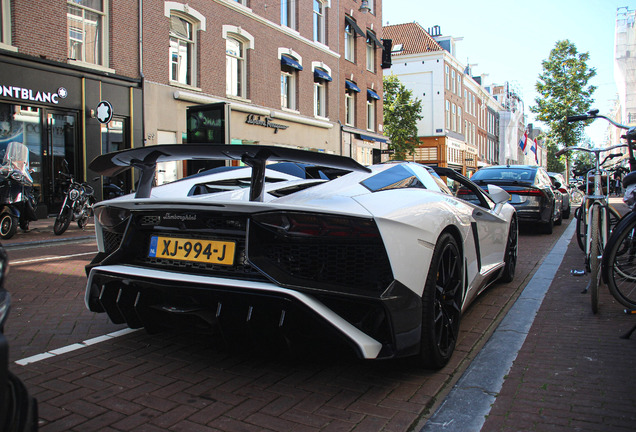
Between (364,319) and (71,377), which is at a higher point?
(364,319)

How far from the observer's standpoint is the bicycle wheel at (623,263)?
3.91m

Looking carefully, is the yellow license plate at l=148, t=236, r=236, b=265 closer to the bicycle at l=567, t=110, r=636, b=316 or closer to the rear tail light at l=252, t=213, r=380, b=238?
the rear tail light at l=252, t=213, r=380, b=238

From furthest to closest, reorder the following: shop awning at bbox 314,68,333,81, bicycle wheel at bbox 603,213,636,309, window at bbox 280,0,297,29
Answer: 1. shop awning at bbox 314,68,333,81
2. window at bbox 280,0,297,29
3. bicycle wheel at bbox 603,213,636,309

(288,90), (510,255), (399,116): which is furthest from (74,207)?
(399,116)

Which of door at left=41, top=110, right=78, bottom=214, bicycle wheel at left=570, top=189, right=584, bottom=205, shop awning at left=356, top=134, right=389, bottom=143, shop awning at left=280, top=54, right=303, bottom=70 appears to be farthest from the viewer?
shop awning at left=356, top=134, right=389, bottom=143

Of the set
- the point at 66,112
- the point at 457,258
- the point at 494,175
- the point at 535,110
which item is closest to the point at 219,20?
the point at 66,112

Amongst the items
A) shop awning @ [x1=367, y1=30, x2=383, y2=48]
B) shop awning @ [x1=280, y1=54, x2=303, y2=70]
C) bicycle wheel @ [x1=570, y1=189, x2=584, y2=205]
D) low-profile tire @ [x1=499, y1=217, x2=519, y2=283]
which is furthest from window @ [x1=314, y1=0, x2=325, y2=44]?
low-profile tire @ [x1=499, y1=217, x2=519, y2=283]

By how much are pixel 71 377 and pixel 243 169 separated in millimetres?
1916

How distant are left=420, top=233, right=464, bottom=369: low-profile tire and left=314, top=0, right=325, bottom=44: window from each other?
2406 cm

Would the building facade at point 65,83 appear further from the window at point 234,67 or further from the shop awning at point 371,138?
the shop awning at point 371,138

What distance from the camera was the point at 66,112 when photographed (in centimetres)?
1402

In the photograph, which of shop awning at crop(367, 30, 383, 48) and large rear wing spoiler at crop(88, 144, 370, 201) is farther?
shop awning at crop(367, 30, 383, 48)

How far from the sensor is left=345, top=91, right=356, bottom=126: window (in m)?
28.7

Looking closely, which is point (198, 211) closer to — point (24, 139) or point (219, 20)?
point (24, 139)
